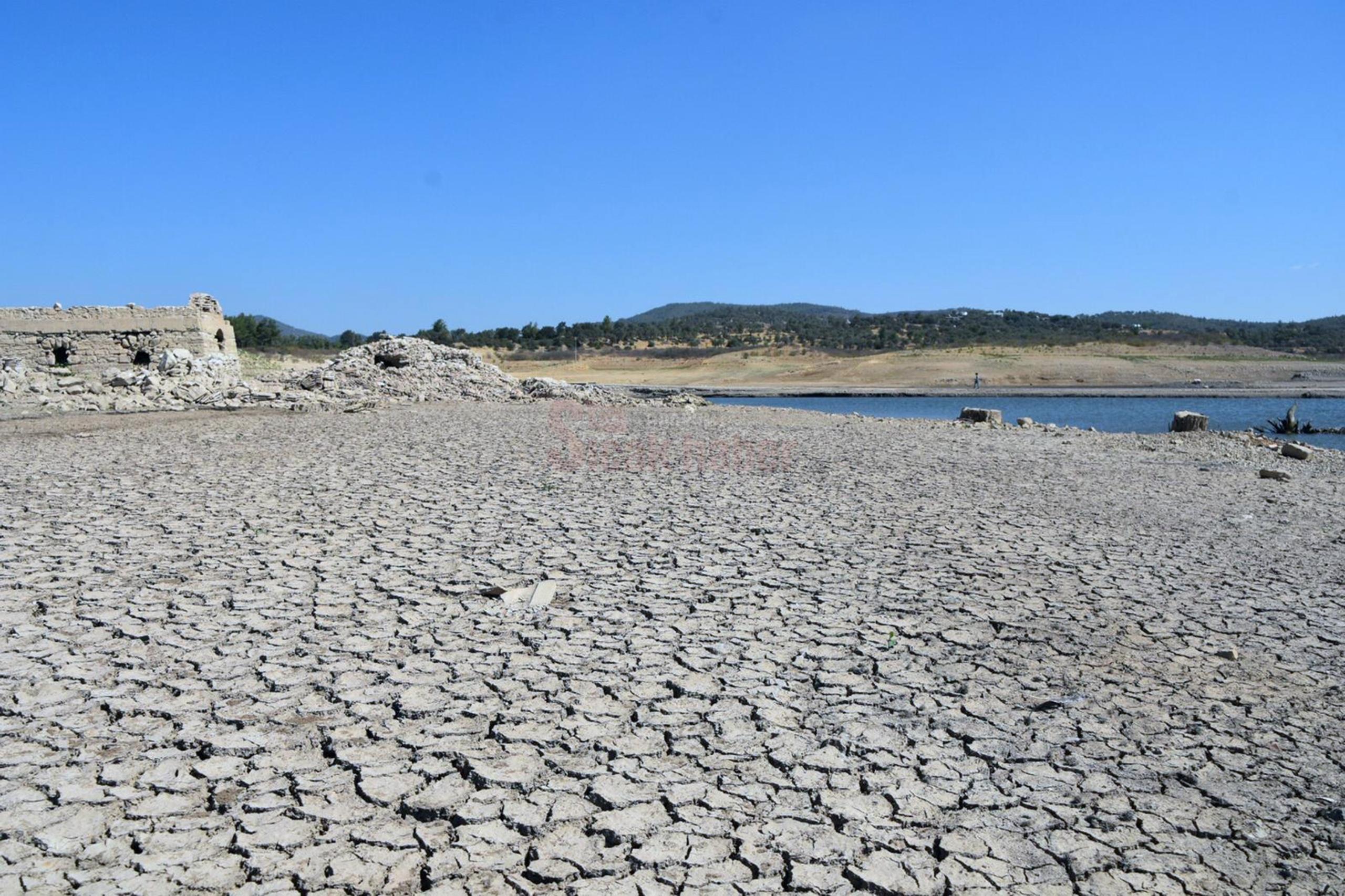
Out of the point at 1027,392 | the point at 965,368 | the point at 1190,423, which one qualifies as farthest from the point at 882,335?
the point at 1190,423

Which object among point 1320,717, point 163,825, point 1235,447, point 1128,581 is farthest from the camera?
point 1235,447

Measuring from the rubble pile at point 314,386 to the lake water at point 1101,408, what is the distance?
31.9 ft

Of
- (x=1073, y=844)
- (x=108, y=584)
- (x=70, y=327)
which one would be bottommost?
(x=1073, y=844)

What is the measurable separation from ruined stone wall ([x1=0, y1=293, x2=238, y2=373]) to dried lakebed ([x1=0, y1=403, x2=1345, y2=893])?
1408cm

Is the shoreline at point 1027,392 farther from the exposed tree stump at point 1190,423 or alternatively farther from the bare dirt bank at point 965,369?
the exposed tree stump at point 1190,423

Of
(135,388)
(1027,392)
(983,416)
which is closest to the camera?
(135,388)

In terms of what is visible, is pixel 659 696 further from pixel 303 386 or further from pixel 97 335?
pixel 97 335

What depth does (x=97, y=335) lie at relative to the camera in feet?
68.0

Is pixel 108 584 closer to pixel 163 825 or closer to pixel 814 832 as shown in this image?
pixel 163 825

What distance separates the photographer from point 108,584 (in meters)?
5.36

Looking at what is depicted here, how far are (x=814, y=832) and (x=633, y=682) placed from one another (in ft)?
4.28

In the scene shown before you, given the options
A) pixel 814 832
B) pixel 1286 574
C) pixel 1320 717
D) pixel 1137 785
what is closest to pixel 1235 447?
pixel 1286 574

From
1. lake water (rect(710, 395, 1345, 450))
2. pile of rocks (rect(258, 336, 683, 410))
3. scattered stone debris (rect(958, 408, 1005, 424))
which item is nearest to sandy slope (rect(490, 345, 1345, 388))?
lake water (rect(710, 395, 1345, 450))

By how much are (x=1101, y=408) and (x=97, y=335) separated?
116ft
